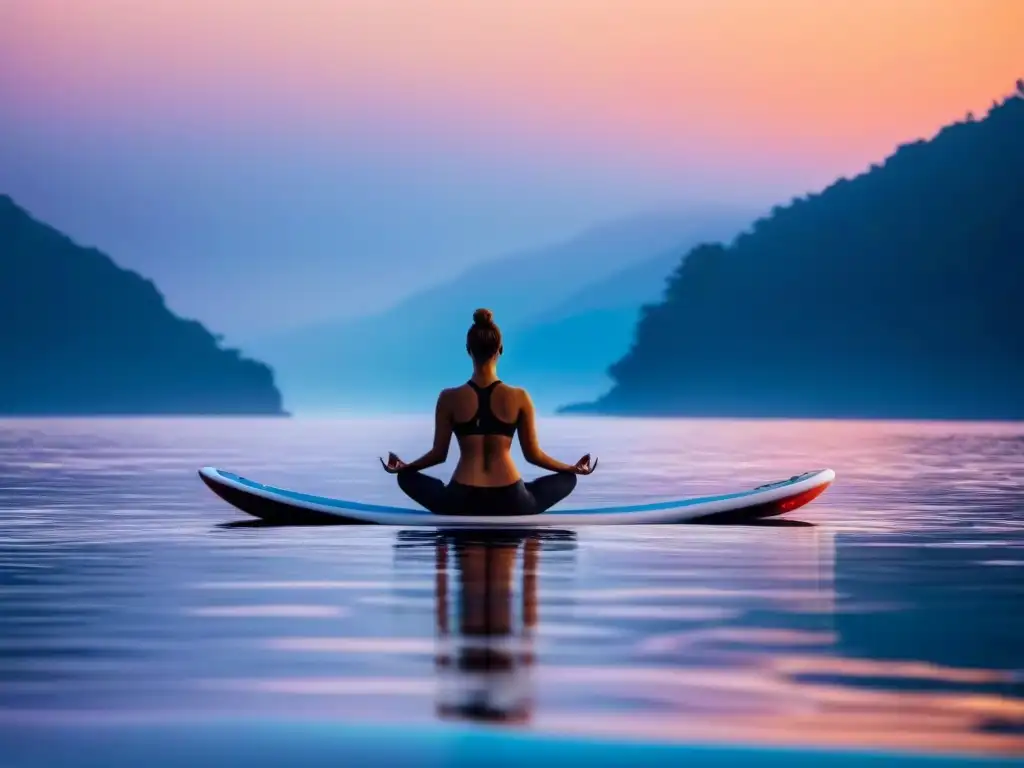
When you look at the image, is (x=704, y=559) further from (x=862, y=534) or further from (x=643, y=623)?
(x=643, y=623)

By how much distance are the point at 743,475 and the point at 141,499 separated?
13503mm

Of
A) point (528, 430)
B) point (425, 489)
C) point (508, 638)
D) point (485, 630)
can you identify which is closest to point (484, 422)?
→ point (528, 430)

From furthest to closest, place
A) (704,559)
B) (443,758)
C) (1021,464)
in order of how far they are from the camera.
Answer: (1021,464), (704,559), (443,758)

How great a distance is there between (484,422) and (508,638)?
7.44 m

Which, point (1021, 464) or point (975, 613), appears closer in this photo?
point (975, 613)

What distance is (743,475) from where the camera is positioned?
3675 cm

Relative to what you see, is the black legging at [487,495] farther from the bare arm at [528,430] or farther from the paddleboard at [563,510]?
the bare arm at [528,430]

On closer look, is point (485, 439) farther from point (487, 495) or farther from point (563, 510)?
point (563, 510)

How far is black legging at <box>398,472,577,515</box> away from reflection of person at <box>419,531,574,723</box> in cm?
78

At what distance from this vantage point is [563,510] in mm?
19172

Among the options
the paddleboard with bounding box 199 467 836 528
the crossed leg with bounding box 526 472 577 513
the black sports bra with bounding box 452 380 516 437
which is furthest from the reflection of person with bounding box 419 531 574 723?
the paddleboard with bounding box 199 467 836 528

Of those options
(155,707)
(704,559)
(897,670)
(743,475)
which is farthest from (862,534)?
(743,475)

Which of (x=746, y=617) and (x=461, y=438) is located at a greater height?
(x=461, y=438)

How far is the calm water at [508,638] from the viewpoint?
24.3ft
